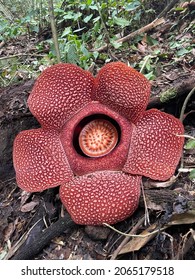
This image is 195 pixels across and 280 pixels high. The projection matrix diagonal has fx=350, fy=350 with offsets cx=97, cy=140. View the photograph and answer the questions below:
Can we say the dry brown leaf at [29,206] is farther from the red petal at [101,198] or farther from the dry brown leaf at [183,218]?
Result: the dry brown leaf at [183,218]

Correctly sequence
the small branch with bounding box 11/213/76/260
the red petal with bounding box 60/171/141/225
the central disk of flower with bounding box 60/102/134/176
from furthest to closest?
the central disk of flower with bounding box 60/102/134/176, the small branch with bounding box 11/213/76/260, the red petal with bounding box 60/171/141/225

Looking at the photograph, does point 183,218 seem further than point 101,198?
No

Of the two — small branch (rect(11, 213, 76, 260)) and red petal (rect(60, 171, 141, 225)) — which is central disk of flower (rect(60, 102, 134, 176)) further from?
small branch (rect(11, 213, 76, 260))

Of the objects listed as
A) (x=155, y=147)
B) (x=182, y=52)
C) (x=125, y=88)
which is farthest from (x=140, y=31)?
(x=155, y=147)

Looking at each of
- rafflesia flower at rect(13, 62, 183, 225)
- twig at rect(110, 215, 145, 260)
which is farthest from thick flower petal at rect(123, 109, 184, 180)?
twig at rect(110, 215, 145, 260)

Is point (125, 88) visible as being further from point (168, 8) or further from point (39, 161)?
point (168, 8)

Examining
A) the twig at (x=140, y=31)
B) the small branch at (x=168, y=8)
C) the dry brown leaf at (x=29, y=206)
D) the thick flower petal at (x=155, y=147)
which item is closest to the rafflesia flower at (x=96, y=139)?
the thick flower petal at (x=155, y=147)

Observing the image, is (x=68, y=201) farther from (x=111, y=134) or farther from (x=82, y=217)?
(x=111, y=134)
